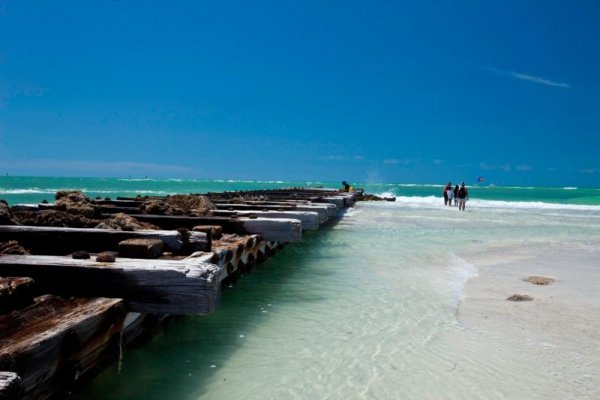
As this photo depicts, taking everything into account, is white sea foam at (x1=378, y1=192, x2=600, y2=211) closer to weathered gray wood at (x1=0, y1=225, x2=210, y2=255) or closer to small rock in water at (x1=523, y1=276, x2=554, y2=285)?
small rock in water at (x1=523, y1=276, x2=554, y2=285)

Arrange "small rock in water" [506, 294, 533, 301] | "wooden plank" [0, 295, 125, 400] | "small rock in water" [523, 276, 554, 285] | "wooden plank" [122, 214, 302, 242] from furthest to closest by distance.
Result: "small rock in water" [523, 276, 554, 285] < "wooden plank" [122, 214, 302, 242] < "small rock in water" [506, 294, 533, 301] < "wooden plank" [0, 295, 125, 400]

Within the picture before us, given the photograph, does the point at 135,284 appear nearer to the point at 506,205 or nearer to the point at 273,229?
the point at 273,229

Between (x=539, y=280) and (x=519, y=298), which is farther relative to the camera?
(x=539, y=280)

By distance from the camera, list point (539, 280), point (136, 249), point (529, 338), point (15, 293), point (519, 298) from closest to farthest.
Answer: point (15, 293) < point (136, 249) < point (529, 338) < point (519, 298) < point (539, 280)

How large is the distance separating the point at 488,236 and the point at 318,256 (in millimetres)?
6904

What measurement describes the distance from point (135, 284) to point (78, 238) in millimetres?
1553

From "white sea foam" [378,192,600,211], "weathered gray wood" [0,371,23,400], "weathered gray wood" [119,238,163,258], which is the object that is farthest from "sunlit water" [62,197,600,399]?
"white sea foam" [378,192,600,211]

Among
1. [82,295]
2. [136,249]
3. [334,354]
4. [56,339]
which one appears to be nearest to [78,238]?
[136,249]

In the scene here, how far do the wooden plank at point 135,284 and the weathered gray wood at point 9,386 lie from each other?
112 cm

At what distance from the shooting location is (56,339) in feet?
6.88

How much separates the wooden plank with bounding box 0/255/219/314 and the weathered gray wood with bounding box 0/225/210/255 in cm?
118

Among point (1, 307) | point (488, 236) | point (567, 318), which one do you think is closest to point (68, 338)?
point (1, 307)

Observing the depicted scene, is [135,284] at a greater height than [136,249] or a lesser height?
lesser

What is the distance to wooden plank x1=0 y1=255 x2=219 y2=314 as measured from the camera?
8.93 feet
